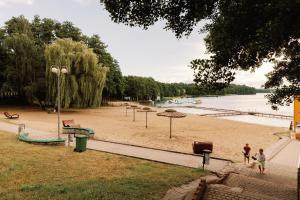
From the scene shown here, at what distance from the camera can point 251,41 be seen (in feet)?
25.1

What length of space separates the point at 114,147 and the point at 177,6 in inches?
438

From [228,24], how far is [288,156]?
49.4ft

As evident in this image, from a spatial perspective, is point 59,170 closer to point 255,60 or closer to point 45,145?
point 45,145

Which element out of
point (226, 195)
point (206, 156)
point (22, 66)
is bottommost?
point (206, 156)

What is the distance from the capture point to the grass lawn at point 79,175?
8.83 m

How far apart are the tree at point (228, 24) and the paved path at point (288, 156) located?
841 cm

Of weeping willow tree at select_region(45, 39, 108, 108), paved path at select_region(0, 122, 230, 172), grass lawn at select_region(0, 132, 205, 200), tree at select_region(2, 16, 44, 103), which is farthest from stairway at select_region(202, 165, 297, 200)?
tree at select_region(2, 16, 44, 103)

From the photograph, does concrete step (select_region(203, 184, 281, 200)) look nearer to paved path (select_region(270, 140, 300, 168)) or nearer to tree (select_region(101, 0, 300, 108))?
tree (select_region(101, 0, 300, 108))

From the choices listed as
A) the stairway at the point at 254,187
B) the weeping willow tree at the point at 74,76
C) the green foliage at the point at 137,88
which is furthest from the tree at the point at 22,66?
the green foliage at the point at 137,88

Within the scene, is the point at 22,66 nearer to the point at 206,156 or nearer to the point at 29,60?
the point at 29,60

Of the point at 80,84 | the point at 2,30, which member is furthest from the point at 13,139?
the point at 2,30

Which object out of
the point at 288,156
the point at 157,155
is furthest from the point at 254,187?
the point at 288,156

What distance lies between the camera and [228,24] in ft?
23.4

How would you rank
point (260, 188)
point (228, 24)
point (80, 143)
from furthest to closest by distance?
point (80, 143)
point (260, 188)
point (228, 24)
